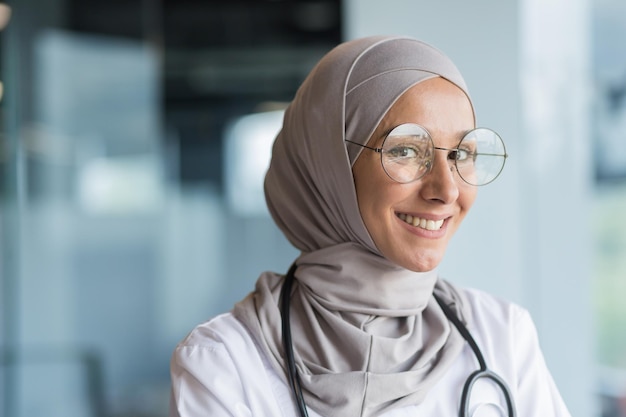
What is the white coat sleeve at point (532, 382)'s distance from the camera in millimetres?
1355

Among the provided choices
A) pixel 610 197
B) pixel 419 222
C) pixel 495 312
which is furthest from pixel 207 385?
pixel 610 197

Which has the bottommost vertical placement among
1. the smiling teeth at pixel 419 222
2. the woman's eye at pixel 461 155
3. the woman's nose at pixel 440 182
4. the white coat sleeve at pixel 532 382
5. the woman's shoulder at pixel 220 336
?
the white coat sleeve at pixel 532 382

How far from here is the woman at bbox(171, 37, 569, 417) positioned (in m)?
1.26

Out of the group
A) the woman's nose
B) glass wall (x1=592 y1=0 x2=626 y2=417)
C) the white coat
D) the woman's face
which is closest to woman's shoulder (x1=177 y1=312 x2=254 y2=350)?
the white coat

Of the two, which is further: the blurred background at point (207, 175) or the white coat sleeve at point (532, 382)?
the blurred background at point (207, 175)

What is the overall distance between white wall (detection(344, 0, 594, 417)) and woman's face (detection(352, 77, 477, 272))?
1.50m

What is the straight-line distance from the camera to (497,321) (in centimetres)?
142

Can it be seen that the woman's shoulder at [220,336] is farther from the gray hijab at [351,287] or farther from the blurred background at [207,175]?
the blurred background at [207,175]

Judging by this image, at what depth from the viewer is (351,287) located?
1.34 m

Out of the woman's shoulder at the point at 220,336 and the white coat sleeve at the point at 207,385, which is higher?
the woman's shoulder at the point at 220,336

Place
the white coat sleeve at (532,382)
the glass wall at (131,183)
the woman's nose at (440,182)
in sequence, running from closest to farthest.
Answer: the woman's nose at (440,182) < the white coat sleeve at (532,382) < the glass wall at (131,183)

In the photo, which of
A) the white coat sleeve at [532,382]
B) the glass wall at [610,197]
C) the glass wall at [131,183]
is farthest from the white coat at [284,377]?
the glass wall at [131,183]

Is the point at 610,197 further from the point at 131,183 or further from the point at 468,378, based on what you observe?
the point at 468,378

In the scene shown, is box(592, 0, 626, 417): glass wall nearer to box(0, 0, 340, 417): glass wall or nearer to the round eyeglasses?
box(0, 0, 340, 417): glass wall
